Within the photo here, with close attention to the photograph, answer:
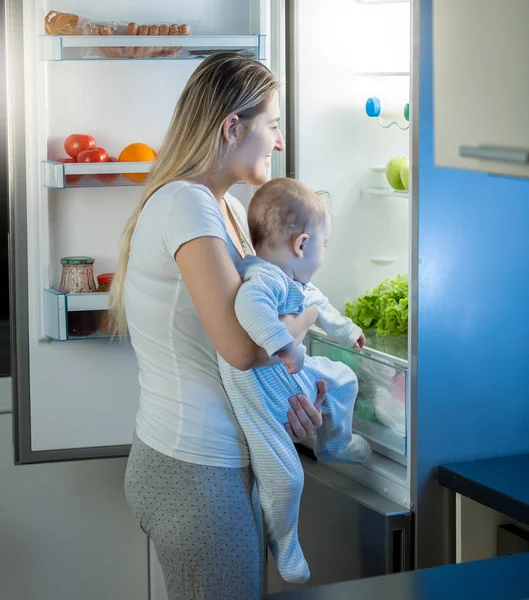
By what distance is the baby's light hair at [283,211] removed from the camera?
184cm

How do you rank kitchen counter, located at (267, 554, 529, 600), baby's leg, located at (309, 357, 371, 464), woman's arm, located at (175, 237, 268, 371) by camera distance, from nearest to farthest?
1. kitchen counter, located at (267, 554, 529, 600)
2. woman's arm, located at (175, 237, 268, 371)
3. baby's leg, located at (309, 357, 371, 464)

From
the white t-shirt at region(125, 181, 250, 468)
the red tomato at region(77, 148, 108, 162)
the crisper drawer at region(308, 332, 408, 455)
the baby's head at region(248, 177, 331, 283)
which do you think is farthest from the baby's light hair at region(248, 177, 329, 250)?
the red tomato at region(77, 148, 108, 162)

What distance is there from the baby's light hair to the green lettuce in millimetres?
530

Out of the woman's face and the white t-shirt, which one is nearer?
the white t-shirt

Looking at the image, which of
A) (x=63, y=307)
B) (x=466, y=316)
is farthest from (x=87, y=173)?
(x=466, y=316)

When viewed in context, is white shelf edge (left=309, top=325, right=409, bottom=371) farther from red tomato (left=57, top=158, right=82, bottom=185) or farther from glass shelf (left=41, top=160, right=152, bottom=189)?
red tomato (left=57, top=158, right=82, bottom=185)

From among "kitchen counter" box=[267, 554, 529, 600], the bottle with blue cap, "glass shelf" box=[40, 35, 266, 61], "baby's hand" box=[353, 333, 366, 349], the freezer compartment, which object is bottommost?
the freezer compartment

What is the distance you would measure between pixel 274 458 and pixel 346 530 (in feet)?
2.08

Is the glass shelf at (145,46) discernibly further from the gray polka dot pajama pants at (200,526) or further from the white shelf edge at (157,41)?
the gray polka dot pajama pants at (200,526)

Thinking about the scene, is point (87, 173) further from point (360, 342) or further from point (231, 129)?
point (360, 342)

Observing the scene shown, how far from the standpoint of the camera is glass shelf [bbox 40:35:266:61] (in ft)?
7.31

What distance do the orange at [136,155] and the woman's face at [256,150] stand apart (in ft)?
2.13

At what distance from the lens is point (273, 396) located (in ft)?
5.97

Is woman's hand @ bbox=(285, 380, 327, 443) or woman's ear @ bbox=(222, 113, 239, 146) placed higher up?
woman's ear @ bbox=(222, 113, 239, 146)
